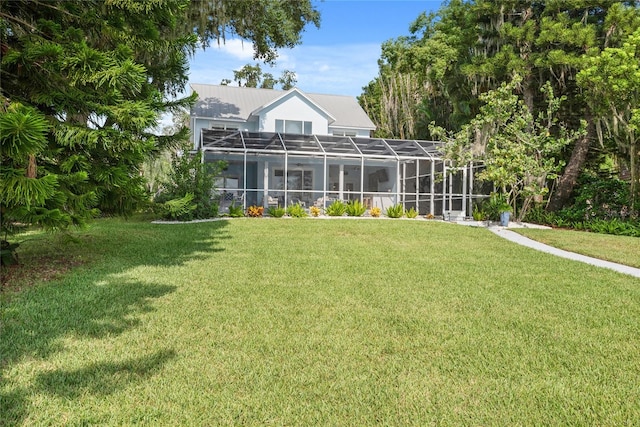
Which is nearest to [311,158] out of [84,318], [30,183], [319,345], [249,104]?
[249,104]

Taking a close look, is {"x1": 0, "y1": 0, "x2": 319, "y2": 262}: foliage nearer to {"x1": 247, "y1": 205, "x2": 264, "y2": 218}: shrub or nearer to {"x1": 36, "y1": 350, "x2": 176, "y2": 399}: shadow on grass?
{"x1": 36, "y1": 350, "x2": 176, "y2": 399}: shadow on grass

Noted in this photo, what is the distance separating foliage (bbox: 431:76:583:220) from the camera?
1455 centimetres

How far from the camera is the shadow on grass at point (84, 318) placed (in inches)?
115

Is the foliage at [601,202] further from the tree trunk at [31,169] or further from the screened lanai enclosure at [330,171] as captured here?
the tree trunk at [31,169]

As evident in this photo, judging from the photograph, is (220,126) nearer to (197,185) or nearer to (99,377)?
(197,185)

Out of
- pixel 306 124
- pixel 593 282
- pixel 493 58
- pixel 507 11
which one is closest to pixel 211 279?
pixel 593 282

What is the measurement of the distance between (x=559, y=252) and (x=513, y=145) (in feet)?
19.8

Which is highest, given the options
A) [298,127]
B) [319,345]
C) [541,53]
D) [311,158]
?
[541,53]

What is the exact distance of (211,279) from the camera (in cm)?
624

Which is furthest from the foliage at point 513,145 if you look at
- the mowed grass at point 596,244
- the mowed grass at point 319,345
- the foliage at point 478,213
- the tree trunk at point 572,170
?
the mowed grass at point 319,345

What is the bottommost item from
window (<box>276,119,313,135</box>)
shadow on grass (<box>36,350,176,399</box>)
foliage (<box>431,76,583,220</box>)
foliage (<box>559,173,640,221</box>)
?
shadow on grass (<box>36,350,176,399</box>)

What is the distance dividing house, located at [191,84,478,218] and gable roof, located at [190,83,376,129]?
6 centimetres

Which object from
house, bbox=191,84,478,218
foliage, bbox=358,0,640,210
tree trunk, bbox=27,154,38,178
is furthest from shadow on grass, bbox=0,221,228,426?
foliage, bbox=358,0,640,210

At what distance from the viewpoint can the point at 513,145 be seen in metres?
14.8
